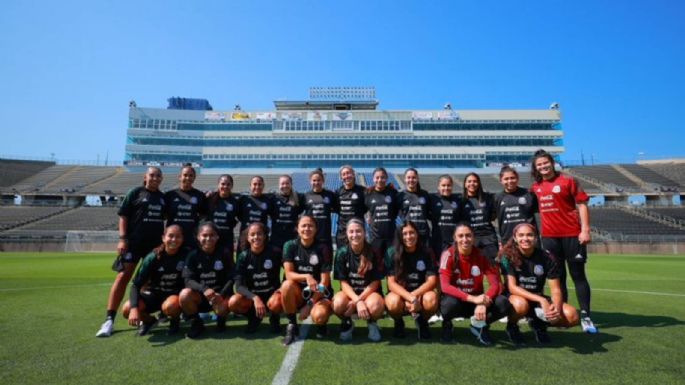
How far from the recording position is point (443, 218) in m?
5.64

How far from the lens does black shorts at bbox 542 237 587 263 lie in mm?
4637

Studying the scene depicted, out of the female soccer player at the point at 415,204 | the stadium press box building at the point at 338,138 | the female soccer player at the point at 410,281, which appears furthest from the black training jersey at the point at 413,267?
the stadium press box building at the point at 338,138

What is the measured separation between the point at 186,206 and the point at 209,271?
1.46 m

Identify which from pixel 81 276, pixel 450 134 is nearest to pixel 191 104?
pixel 450 134

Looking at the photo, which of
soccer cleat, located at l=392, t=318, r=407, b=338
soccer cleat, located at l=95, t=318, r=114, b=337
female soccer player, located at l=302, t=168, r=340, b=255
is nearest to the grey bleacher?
female soccer player, located at l=302, t=168, r=340, b=255

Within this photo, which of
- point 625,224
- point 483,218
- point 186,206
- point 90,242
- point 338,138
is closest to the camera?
point 483,218

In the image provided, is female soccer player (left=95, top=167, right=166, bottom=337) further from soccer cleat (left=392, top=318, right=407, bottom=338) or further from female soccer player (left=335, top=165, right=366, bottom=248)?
soccer cleat (left=392, top=318, right=407, bottom=338)

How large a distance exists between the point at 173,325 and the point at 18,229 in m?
36.8

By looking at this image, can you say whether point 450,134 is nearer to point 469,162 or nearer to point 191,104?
point 469,162

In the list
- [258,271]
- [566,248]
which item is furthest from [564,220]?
[258,271]

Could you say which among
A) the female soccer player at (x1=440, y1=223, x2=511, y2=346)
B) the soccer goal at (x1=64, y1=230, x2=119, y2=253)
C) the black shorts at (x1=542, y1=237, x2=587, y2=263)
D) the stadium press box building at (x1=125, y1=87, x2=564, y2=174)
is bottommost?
the soccer goal at (x1=64, y1=230, x2=119, y2=253)

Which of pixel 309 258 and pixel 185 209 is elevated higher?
pixel 185 209

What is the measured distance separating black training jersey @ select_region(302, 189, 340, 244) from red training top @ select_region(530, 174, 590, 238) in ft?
10.9

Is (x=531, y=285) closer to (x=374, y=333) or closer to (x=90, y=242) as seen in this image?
(x=374, y=333)
